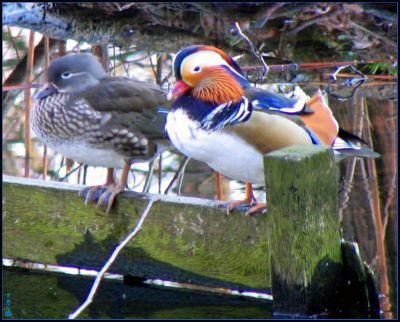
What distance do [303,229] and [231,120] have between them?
1.42 ft

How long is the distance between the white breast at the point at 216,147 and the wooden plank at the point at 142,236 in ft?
0.51

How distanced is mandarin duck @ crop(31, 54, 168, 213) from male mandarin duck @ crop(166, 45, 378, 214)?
40 cm

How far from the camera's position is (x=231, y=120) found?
8.87 feet

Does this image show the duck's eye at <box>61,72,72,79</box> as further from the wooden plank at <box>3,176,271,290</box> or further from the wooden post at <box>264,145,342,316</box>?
the wooden post at <box>264,145,342,316</box>

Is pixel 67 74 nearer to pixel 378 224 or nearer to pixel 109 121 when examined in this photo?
pixel 109 121

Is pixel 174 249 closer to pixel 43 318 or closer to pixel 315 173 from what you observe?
pixel 43 318

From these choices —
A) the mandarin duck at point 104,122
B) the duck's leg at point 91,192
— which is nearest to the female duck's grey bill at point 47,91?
the mandarin duck at point 104,122

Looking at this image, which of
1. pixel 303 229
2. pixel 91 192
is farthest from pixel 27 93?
pixel 303 229

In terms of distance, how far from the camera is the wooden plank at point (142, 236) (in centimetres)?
281

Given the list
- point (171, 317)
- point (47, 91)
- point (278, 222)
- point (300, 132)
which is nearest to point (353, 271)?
point (278, 222)

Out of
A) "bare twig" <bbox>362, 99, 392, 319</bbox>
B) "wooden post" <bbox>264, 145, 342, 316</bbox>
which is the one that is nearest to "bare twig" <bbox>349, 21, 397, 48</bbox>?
"bare twig" <bbox>362, 99, 392, 319</bbox>

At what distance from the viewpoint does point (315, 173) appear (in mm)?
2449

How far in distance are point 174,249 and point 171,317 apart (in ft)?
0.72

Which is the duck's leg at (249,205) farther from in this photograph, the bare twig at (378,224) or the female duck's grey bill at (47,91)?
the female duck's grey bill at (47,91)
